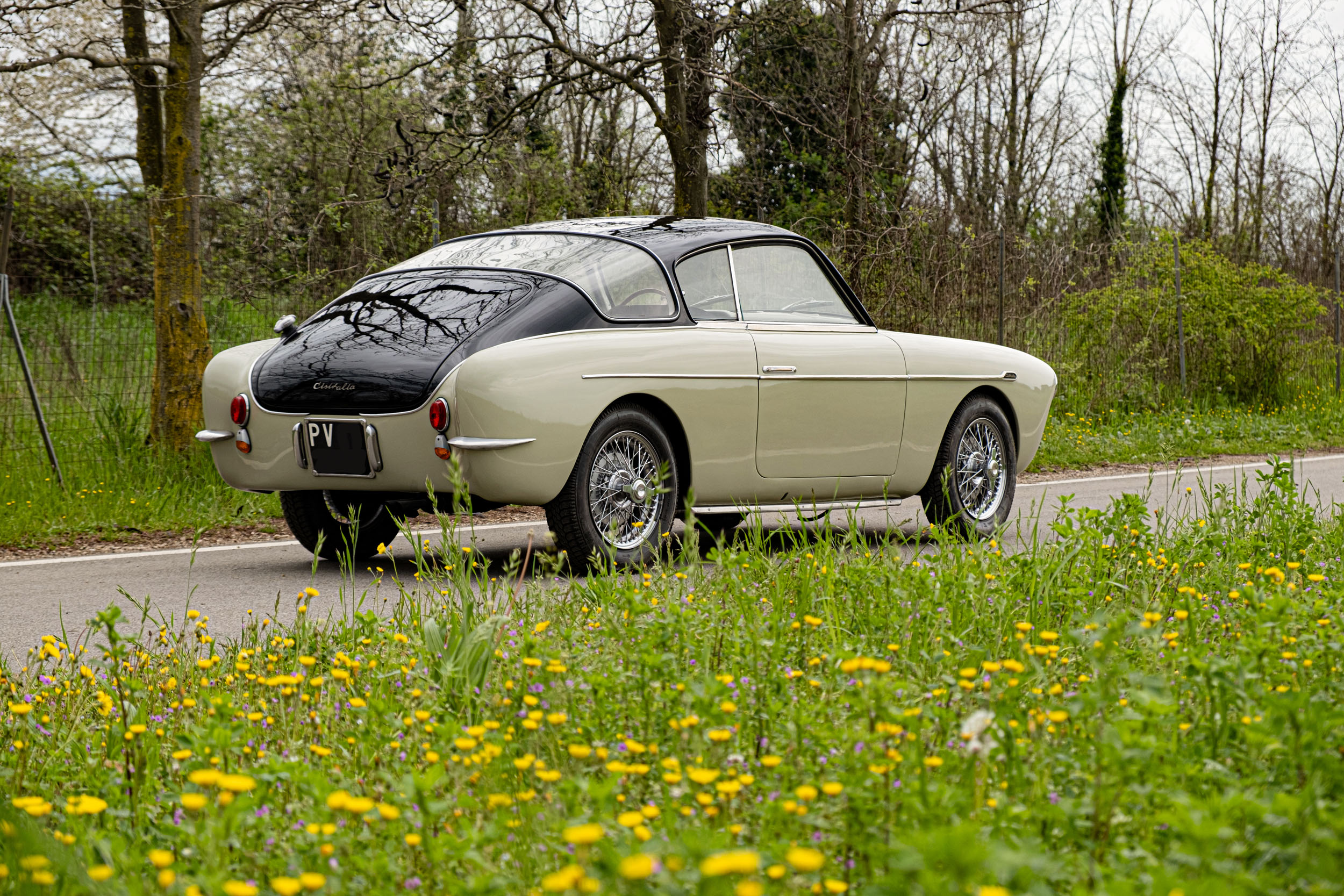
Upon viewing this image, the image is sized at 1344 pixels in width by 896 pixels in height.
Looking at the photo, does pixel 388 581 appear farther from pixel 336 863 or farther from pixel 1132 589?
pixel 336 863

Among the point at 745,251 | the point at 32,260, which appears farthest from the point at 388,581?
the point at 32,260

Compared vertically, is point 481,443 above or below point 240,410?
below

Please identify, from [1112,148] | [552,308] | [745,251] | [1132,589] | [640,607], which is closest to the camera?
[640,607]

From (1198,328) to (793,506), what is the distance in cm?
1198

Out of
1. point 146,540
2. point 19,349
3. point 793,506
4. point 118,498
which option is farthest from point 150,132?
point 793,506

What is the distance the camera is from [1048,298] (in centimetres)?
1557

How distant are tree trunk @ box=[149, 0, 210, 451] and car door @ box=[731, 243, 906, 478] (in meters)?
4.67

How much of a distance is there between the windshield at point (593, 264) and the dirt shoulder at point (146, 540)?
154 centimetres

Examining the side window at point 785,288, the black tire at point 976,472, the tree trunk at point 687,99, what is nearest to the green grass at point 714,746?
the side window at point 785,288

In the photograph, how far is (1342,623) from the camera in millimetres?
3457

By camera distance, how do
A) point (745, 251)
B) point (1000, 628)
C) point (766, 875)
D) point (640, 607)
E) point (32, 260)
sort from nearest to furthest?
point (766, 875) → point (640, 607) → point (1000, 628) → point (745, 251) → point (32, 260)

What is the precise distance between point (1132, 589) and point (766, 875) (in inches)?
112

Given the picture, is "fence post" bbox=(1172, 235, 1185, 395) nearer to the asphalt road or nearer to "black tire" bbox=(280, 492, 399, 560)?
the asphalt road

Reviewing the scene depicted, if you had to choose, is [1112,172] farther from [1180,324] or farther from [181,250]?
[181,250]
